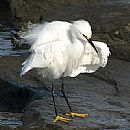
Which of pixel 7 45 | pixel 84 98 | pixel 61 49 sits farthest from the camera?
pixel 7 45

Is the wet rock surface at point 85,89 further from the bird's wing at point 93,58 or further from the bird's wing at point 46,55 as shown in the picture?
the bird's wing at point 46,55

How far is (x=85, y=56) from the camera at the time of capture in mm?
7113

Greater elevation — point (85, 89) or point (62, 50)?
point (62, 50)

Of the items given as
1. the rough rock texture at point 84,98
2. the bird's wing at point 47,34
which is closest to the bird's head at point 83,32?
the bird's wing at point 47,34

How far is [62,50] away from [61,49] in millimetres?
30

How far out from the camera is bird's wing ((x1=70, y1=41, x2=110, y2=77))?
22.7 ft

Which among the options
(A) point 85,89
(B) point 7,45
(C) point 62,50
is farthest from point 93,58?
(B) point 7,45

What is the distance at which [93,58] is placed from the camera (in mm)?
7113

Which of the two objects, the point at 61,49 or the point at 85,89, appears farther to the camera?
the point at 85,89

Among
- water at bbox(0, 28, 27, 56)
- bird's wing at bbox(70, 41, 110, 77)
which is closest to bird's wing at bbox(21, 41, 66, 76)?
bird's wing at bbox(70, 41, 110, 77)

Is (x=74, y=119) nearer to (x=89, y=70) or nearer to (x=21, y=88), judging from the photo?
(x=89, y=70)

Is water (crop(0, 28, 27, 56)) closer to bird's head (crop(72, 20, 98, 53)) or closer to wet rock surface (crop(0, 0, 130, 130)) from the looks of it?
wet rock surface (crop(0, 0, 130, 130))

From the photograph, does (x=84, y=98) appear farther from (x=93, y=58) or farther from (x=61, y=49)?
(x=61, y=49)

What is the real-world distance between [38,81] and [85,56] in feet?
6.00
